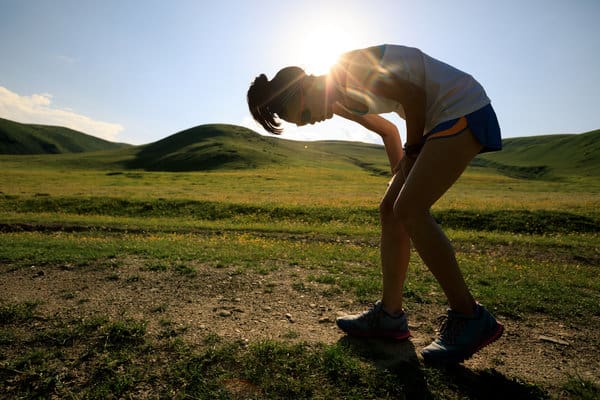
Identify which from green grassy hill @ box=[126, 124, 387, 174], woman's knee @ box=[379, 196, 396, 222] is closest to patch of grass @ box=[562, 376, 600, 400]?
woman's knee @ box=[379, 196, 396, 222]

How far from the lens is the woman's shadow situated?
3164 millimetres

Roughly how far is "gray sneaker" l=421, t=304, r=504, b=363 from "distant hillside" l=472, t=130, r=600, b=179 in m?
131

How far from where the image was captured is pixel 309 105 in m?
3.42

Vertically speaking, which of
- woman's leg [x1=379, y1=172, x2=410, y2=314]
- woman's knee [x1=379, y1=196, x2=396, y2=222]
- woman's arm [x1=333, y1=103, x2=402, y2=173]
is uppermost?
woman's arm [x1=333, y1=103, x2=402, y2=173]

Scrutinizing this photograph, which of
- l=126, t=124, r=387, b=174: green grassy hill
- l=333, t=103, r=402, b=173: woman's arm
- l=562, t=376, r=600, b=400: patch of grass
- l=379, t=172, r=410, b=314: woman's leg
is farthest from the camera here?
l=126, t=124, r=387, b=174: green grassy hill

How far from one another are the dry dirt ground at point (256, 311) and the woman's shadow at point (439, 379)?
40mm

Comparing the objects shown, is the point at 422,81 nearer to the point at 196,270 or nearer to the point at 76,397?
the point at 76,397

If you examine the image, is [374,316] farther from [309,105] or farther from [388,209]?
→ [309,105]

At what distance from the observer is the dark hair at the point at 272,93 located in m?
3.37

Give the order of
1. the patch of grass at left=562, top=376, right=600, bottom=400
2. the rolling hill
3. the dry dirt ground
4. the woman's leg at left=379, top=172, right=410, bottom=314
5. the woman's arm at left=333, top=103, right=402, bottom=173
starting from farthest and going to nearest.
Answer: the rolling hill, the woman's arm at left=333, top=103, right=402, bottom=173, the woman's leg at left=379, top=172, right=410, bottom=314, the dry dirt ground, the patch of grass at left=562, top=376, right=600, bottom=400

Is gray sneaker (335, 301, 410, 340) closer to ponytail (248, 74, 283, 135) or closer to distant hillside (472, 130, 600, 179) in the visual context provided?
ponytail (248, 74, 283, 135)

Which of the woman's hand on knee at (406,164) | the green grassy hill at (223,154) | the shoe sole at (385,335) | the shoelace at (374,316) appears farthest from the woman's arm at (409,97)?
the green grassy hill at (223,154)

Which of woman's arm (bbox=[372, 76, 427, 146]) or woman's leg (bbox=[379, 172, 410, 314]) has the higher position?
woman's arm (bbox=[372, 76, 427, 146])

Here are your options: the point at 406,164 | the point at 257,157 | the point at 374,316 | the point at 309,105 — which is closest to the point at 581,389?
the point at 374,316
